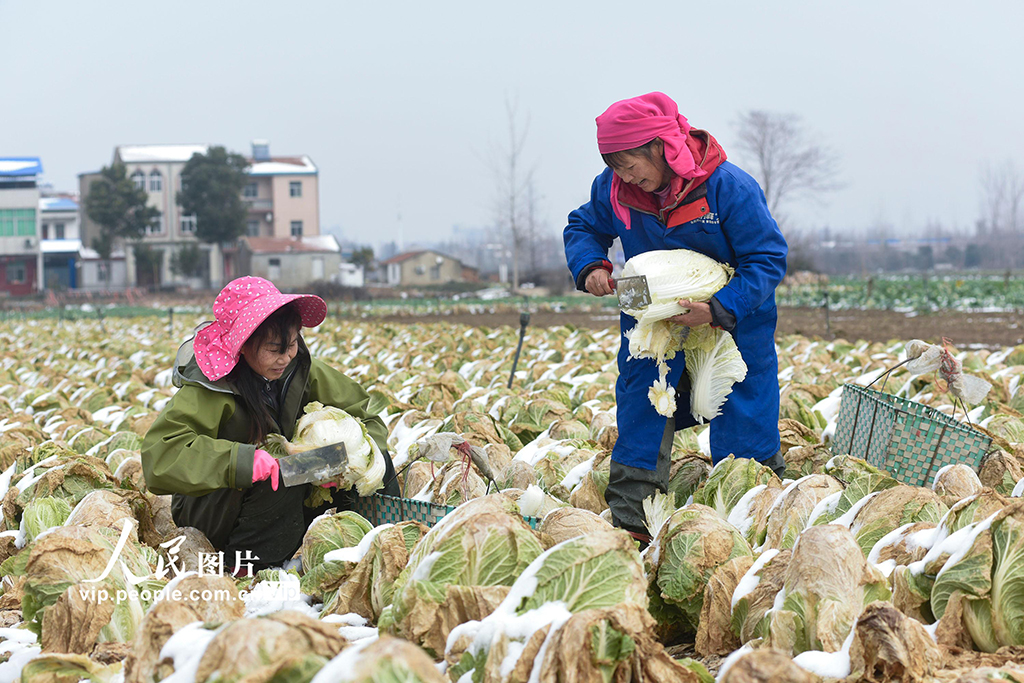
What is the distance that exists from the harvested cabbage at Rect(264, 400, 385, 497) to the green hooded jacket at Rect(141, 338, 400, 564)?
0.35 feet

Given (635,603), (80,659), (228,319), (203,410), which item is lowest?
(80,659)

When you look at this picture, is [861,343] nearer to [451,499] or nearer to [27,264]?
[451,499]

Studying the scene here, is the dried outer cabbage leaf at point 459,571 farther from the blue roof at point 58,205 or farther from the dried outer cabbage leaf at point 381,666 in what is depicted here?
the blue roof at point 58,205

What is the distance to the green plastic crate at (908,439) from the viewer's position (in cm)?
380

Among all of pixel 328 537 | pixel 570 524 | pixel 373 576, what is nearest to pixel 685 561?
pixel 570 524

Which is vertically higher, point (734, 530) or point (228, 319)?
point (228, 319)

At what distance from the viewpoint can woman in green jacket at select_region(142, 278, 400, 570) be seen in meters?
3.22

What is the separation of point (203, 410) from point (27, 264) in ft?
205

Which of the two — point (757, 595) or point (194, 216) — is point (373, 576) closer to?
A: point (757, 595)

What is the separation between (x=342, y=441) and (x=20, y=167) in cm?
6078

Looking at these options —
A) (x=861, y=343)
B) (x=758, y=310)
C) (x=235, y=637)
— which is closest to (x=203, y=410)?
(x=235, y=637)

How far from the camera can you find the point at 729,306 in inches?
133

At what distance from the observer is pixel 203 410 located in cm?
338

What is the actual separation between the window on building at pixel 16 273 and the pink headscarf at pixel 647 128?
6290cm
